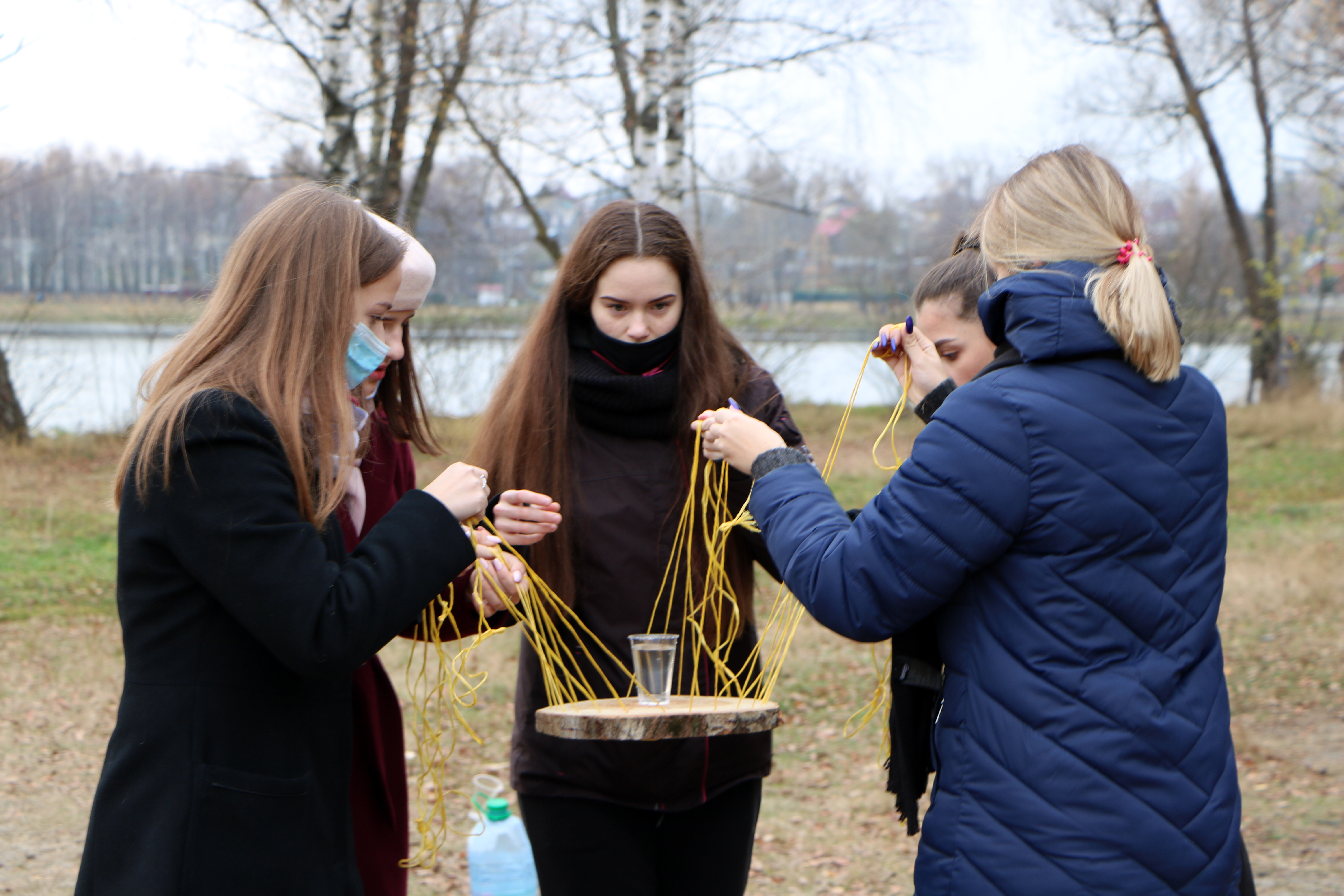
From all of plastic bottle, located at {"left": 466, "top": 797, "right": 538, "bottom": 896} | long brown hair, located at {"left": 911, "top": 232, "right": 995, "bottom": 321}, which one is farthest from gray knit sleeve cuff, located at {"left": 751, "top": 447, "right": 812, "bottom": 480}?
plastic bottle, located at {"left": 466, "top": 797, "right": 538, "bottom": 896}

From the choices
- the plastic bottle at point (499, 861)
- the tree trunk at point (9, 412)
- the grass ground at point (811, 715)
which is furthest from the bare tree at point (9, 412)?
the plastic bottle at point (499, 861)

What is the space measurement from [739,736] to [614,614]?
1.12ft

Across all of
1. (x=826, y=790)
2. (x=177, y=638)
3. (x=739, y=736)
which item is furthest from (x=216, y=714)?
(x=826, y=790)

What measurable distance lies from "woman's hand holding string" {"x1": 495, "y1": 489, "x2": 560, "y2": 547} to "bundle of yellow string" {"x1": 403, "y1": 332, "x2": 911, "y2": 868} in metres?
0.04

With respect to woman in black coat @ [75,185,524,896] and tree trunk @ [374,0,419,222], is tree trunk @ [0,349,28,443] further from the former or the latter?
woman in black coat @ [75,185,524,896]

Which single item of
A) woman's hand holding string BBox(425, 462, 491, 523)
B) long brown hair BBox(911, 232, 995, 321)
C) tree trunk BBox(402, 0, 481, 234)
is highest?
tree trunk BBox(402, 0, 481, 234)

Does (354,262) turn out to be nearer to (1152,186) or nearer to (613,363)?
(613,363)

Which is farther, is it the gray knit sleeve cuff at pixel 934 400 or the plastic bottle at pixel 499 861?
the plastic bottle at pixel 499 861

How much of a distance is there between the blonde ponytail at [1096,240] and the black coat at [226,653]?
1.01 m

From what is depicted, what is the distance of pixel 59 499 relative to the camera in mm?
9539

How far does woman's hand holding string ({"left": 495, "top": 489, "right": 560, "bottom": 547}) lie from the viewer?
2084 millimetres

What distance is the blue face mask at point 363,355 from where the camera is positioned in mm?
1814

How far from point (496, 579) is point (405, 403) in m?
0.42

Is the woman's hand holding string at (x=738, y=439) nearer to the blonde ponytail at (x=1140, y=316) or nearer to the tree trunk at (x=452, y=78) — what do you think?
the blonde ponytail at (x=1140, y=316)
